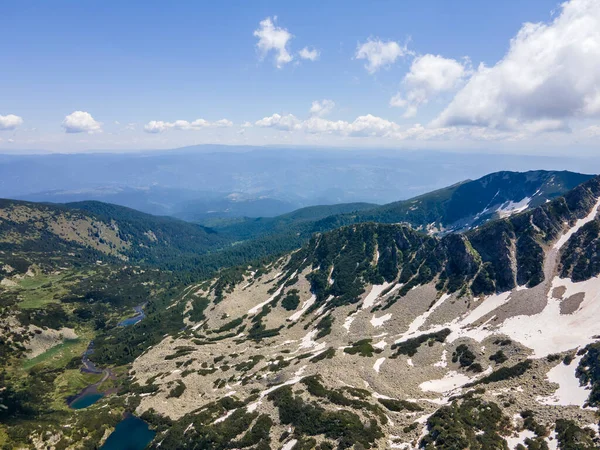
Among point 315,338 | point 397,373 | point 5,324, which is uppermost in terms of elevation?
point 397,373

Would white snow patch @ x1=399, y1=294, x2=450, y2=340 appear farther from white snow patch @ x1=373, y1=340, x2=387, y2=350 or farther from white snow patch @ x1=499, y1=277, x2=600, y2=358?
white snow patch @ x1=499, y1=277, x2=600, y2=358

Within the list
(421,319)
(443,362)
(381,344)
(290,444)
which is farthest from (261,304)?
(290,444)

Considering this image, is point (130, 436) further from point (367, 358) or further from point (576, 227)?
point (576, 227)

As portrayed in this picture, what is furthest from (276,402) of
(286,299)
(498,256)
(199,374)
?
(498,256)

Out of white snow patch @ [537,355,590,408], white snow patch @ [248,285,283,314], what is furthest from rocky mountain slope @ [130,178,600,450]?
white snow patch @ [248,285,283,314]

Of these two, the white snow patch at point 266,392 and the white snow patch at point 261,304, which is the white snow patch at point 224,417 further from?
the white snow patch at point 261,304

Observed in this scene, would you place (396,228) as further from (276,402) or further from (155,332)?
(155,332)
